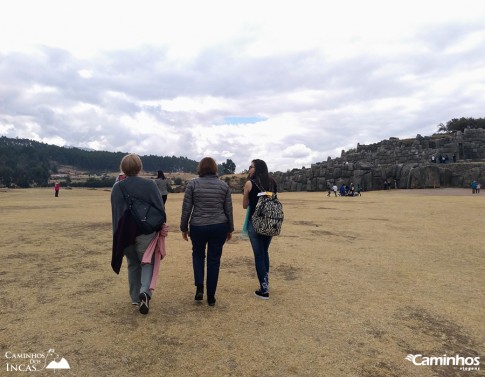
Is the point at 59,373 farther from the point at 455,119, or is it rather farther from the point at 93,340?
the point at 455,119

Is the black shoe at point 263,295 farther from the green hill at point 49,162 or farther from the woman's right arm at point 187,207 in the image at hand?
the green hill at point 49,162

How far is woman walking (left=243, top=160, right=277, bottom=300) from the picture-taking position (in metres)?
4.59

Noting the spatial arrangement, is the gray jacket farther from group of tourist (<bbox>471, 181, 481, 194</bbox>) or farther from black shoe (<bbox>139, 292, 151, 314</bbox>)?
group of tourist (<bbox>471, 181, 481, 194</bbox>)

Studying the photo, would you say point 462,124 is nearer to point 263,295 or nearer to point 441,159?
point 441,159

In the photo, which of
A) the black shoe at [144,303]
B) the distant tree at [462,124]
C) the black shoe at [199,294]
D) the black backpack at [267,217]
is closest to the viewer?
the black shoe at [144,303]

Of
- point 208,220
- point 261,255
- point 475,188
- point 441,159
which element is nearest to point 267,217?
point 261,255

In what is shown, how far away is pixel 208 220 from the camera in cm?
420

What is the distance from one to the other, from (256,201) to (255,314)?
1.41 metres

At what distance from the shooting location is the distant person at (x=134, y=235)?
4.00 metres

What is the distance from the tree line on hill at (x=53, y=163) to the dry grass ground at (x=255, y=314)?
56.3 meters

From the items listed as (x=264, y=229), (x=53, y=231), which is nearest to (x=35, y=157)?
(x=53, y=231)

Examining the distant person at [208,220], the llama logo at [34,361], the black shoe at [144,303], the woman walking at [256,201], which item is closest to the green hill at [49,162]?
the woman walking at [256,201]

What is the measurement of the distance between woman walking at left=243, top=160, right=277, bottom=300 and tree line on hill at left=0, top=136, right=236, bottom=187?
5772 cm

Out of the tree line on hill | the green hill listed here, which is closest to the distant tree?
the tree line on hill
